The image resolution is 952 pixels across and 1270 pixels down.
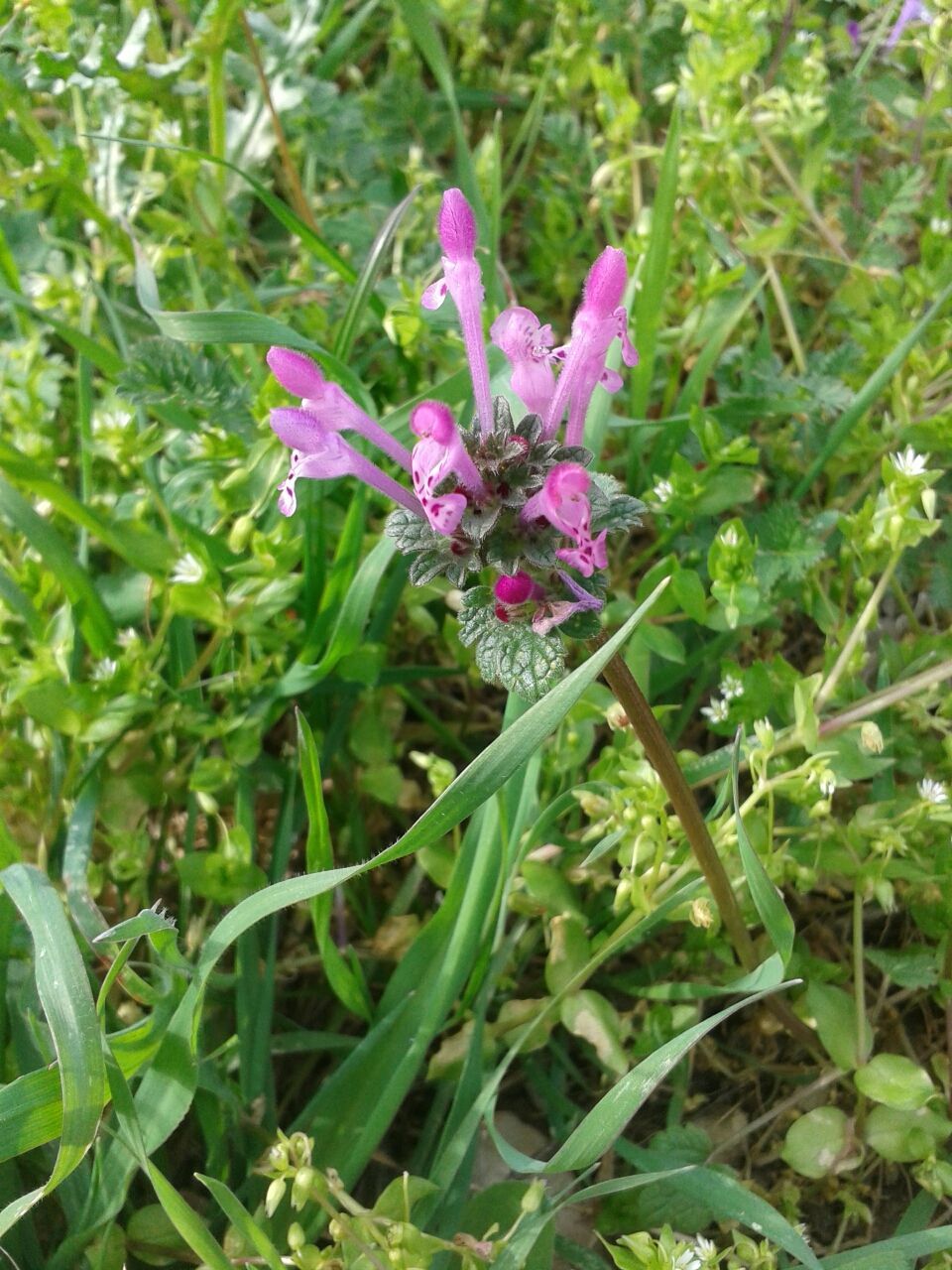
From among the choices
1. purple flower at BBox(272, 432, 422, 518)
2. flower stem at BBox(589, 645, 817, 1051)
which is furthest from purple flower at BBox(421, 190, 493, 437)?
flower stem at BBox(589, 645, 817, 1051)

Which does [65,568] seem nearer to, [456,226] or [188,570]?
[188,570]

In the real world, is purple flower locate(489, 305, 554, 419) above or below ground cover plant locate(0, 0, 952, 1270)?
above

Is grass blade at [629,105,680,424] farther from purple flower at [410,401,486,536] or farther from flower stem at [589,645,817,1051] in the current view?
purple flower at [410,401,486,536]

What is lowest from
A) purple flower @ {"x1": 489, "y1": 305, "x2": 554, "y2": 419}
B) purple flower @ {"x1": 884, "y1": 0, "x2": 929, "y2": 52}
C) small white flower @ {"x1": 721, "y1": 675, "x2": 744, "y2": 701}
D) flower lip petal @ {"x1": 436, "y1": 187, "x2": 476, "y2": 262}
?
small white flower @ {"x1": 721, "y1": 675, "x2": 744, "y2": 701}

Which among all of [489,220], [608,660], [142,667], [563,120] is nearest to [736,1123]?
[608,660]

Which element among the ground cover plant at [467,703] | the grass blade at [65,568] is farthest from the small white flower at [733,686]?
the grass blade at [65,568]
